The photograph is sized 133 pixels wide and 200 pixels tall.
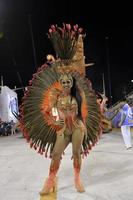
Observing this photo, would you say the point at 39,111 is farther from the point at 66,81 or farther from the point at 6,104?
the point at 6,104

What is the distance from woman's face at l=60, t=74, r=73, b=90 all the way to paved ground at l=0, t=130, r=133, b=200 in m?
1.68

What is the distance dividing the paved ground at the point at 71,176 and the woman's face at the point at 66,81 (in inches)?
66.1

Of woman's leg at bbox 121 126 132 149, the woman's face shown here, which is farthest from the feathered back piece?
woman's leg at bbox 121 126 132 149

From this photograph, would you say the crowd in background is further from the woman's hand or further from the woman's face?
the woman's face

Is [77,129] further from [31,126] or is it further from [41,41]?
[41,41]

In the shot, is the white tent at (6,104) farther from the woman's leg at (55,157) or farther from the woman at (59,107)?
the woman's leg at (55,157)

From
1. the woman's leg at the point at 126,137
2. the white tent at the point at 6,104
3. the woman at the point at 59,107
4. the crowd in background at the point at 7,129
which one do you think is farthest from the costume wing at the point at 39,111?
the white tent at the point at 6,104

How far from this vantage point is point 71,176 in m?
7.97

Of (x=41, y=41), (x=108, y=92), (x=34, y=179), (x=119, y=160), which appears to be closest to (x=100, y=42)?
(x=41, y=41)

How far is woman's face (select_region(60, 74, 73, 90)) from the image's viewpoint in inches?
245

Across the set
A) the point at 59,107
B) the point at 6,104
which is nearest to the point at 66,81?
the point at 59,107

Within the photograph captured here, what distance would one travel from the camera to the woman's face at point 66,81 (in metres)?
6.21

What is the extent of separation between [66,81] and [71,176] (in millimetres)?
2495

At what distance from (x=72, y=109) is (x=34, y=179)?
223cm
